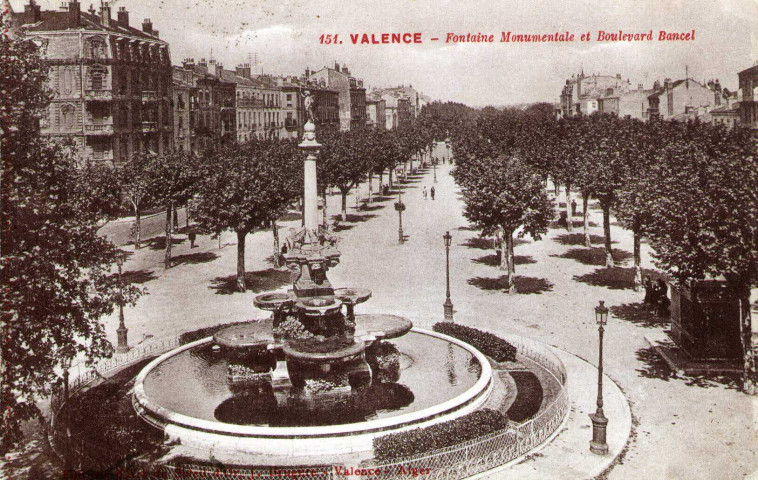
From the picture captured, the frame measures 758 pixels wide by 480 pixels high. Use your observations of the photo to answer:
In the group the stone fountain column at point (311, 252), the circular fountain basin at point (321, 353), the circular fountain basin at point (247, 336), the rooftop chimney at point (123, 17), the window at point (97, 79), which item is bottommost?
the circular fountain basin at point (247, 336)

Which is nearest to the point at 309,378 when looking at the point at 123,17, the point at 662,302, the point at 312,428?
the point at 312,428

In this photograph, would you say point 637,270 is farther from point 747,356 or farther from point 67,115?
point 67,115

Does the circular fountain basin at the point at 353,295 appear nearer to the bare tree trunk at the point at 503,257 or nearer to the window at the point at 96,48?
the bare tree trunk at the point at 503,257

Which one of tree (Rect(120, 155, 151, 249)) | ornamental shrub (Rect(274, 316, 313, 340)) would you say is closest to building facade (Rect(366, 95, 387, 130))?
tree (Rect(120, 155, 151, 249))

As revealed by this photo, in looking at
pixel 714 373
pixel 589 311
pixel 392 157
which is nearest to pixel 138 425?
pixel 714 373

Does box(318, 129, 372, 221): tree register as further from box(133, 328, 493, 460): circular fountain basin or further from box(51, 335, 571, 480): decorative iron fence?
box(51, 335, 571, 480): decorative iron fence

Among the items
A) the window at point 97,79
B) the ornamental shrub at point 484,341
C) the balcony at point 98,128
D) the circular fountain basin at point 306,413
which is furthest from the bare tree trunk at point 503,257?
the window at point 97,79

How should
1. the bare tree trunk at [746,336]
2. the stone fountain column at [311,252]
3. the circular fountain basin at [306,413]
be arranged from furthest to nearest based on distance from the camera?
the stone fountain column at [311,252]
the bare tree trunk at [746,336]
the circular fountain basin at [306,413]
